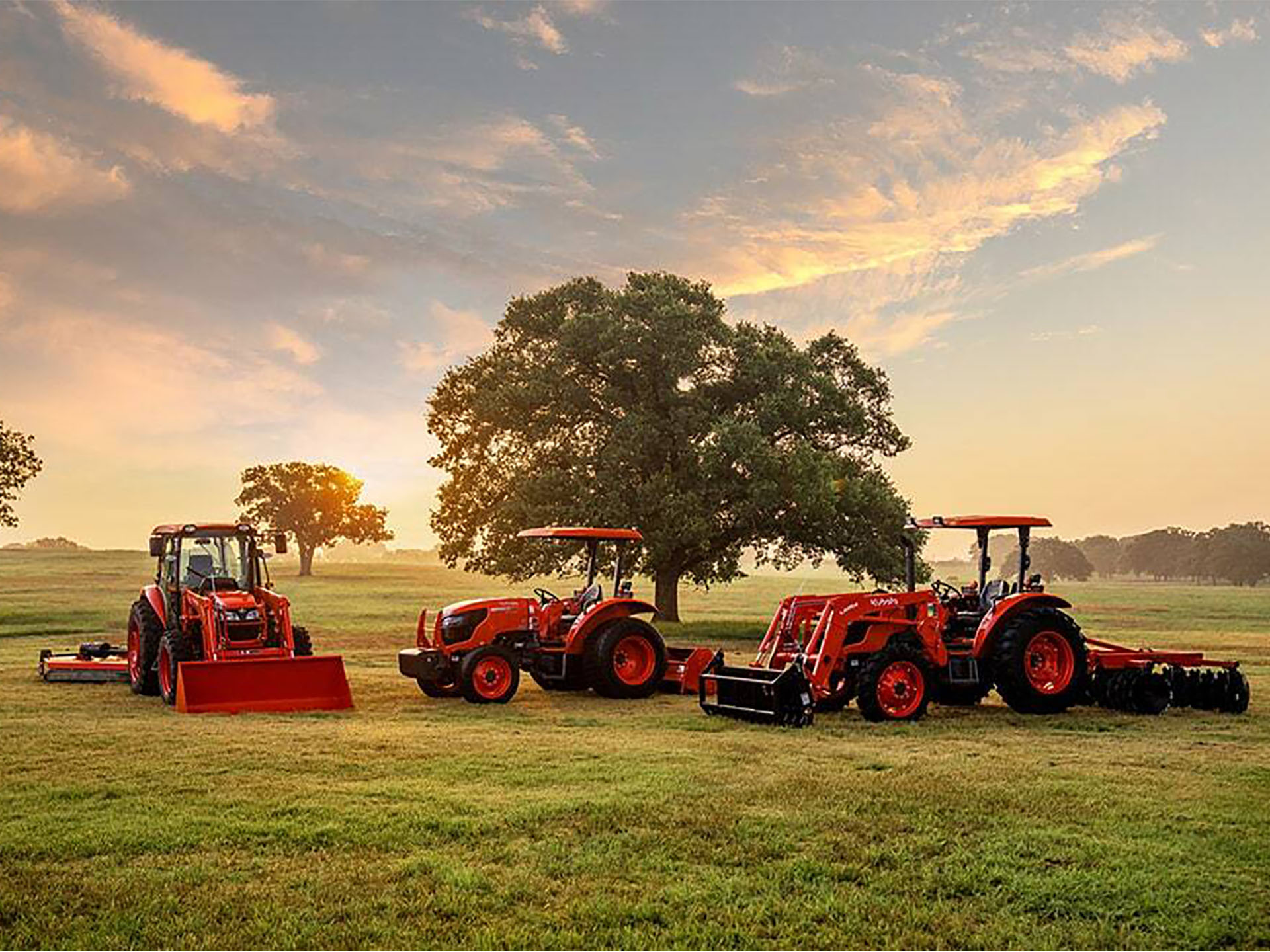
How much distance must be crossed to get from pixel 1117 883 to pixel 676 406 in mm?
25678

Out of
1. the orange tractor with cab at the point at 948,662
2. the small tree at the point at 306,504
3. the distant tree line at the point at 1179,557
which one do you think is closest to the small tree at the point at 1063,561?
the distant tree line at the point at 1179,557

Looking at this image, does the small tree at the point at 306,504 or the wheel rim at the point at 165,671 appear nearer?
the wheel rim at the point at 165,671

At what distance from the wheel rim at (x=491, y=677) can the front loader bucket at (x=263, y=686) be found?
1.70m

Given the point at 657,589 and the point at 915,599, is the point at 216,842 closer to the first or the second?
the point at 915,599

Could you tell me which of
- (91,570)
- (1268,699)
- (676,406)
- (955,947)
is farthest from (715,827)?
(91,570)

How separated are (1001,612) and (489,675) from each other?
681 centimetres

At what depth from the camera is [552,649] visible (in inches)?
681

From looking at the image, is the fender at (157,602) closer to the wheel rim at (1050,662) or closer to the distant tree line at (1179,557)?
the wheel rim at (1050,662)

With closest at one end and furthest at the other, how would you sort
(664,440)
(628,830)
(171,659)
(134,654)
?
(628,830), (171,659), (134,654), (664,440)

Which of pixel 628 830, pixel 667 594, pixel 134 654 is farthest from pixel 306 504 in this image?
pixel 628 830

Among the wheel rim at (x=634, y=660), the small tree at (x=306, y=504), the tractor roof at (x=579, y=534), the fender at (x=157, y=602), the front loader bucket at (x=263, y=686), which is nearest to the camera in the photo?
the front loader bucket at (x=263, y=686)

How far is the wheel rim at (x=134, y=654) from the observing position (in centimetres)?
1794

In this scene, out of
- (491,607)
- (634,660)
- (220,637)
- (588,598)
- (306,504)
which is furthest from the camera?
(306,504)

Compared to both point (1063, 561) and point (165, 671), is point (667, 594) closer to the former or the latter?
point (165, 671)
